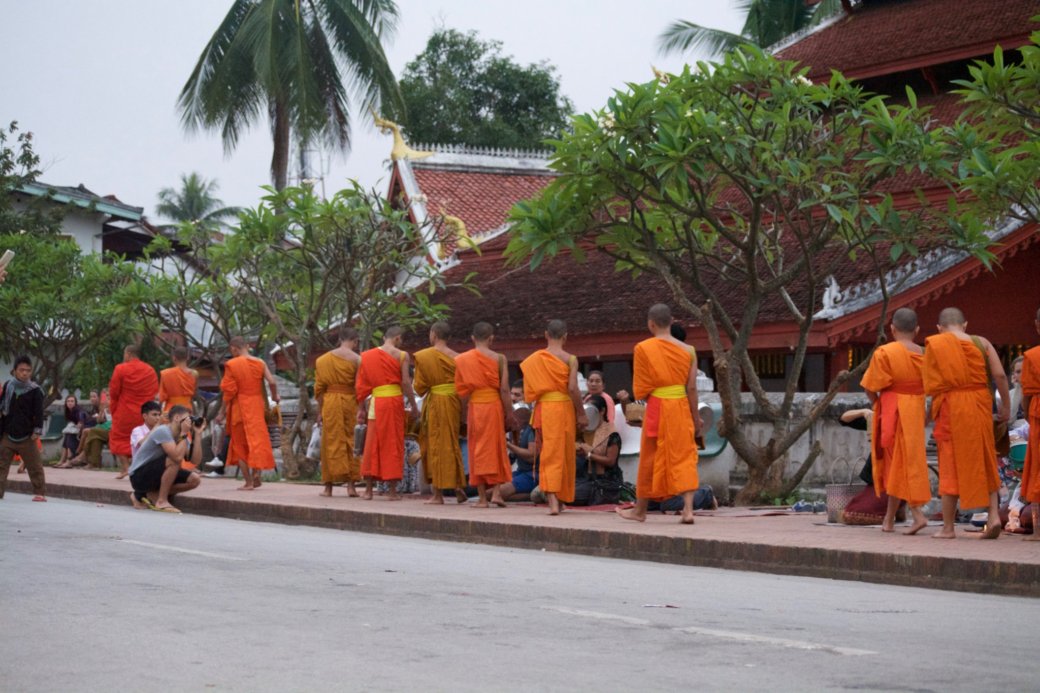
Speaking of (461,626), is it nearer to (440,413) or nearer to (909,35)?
(440,413)

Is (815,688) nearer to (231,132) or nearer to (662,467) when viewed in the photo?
(662,467)

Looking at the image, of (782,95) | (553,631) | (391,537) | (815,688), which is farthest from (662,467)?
(815,688)

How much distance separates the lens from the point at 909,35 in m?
27.5

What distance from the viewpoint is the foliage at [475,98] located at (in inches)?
1986

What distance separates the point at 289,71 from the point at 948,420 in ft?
83.7

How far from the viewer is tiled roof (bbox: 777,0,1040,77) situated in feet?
83.5

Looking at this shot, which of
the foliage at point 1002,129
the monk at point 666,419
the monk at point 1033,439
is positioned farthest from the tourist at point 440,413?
the monk at point 1033,439

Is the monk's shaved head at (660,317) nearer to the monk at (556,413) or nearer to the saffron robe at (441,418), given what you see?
the monk at (556,413)

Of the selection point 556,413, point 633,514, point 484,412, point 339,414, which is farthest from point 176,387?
point 633,514

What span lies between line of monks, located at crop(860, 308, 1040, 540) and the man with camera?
7723 millimetres

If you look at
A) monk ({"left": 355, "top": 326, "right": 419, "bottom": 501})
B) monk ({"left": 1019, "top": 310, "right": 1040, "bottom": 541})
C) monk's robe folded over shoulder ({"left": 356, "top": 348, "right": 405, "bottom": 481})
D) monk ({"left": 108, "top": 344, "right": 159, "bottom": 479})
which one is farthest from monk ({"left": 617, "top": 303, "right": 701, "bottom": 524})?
monk ({"left": 108, "top": 344, "right": 159, "bottom": 479})

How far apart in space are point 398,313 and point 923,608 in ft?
53.2

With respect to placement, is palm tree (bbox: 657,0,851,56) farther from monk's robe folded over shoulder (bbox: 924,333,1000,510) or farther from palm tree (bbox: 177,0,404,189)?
monk's robe folded over shoulder (bbox: 924,333,1000,510)

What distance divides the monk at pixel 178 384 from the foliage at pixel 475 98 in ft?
99.3
